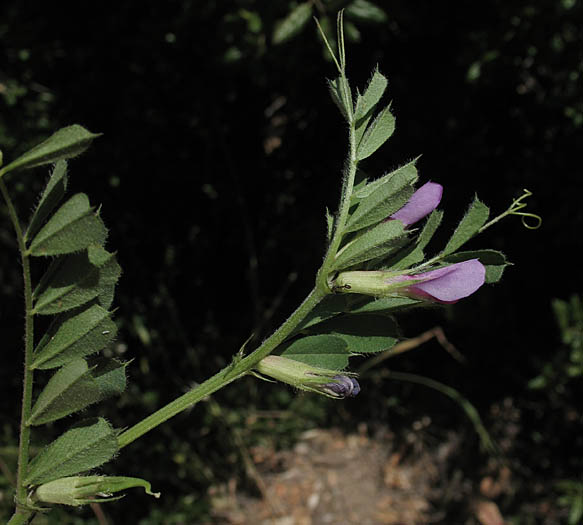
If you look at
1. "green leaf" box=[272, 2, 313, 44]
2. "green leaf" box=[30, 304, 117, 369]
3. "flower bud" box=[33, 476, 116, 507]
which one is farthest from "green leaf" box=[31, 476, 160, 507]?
"green leaf" box=[272, 2, 313, 44]

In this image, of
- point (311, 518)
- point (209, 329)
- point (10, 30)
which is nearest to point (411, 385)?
point (311, 518)

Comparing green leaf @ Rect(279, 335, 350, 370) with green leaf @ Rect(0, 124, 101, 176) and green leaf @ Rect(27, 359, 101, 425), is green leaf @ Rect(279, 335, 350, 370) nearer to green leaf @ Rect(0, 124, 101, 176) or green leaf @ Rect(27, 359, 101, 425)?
green leaf @ Rect(27, 359, 101, 425)

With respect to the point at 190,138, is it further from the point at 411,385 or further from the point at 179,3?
the point at 411,385

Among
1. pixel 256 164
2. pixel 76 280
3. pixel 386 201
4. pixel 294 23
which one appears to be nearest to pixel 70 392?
pixel 76 280

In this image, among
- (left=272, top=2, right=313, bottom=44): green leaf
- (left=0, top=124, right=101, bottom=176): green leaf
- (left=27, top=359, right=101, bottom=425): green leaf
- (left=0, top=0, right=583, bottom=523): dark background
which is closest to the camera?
(left=0, top=124, right=101, bottom=176): green leaf

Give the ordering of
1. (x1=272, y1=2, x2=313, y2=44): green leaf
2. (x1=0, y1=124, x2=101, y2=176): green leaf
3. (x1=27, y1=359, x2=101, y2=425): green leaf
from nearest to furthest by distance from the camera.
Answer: (x1=0, y1=124, x2=101, y2=176): green leaf → (x1=27, y1=359, x2=101, y2=425): green leaf → (x1=272, y1=2, x2=313, y2=44): green leaf

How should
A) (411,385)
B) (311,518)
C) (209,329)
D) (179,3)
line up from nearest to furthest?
1. (179,3)
2. (209,329)
3. (311,518)
4. (411,385)

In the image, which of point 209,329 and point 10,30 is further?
point 209,329
